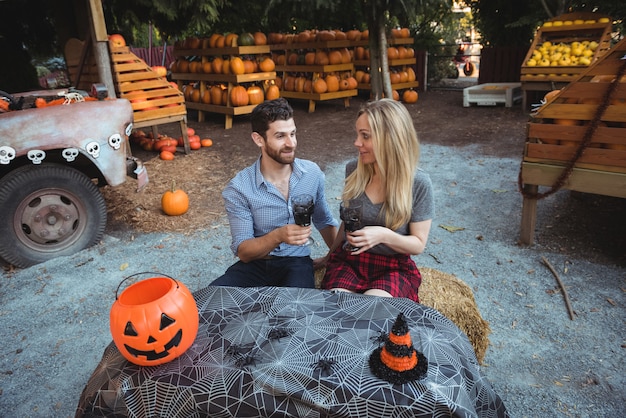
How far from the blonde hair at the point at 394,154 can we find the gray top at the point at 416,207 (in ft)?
0.15

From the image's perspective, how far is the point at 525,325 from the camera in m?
3.47

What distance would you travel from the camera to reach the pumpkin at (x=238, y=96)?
411 inches

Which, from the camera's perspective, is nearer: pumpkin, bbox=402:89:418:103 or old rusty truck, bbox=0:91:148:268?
old rusty truck, bbox=0:91:148:268

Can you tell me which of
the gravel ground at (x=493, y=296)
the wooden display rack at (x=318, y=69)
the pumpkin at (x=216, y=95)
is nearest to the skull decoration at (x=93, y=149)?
the gravel ground at (x=493, y=296)

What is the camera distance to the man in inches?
117

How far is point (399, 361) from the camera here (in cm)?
163

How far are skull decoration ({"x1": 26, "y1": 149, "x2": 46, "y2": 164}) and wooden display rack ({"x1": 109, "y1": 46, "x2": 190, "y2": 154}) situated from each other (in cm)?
349

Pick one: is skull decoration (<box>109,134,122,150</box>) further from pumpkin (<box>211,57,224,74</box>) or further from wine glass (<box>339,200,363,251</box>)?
pumpkin (<box>211,57,224,74</box>)

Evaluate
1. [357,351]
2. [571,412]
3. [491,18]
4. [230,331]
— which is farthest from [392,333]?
[491,18]

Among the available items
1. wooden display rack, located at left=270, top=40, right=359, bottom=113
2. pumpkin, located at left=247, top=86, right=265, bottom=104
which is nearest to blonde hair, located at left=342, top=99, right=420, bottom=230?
pumpkin, located at left=247, top=86, right=265, bottom=104

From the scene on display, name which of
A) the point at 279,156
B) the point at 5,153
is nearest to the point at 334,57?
the point at 5,153

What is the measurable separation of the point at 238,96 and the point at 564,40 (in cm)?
767

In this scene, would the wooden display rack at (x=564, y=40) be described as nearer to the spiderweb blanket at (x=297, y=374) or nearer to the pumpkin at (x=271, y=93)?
the pumpkin at (x=271, y=93)

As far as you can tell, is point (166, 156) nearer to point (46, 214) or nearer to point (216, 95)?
point (216, 95)
